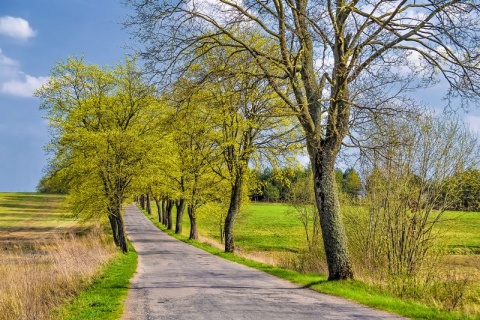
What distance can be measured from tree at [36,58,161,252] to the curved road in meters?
9.47

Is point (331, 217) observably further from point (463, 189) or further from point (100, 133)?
point (100, 133)

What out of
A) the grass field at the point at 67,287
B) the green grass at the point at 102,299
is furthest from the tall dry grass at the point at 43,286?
the green grass at the point at 102,299

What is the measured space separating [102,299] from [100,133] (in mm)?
15427

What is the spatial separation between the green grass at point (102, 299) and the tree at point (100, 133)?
386 inches

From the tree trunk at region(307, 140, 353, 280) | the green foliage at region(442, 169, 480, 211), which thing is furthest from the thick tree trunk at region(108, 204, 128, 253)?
the green foliage at region(442, 169, 480, 211)

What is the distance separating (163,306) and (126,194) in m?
17.6

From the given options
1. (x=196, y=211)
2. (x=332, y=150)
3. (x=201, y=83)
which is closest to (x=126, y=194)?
(x=196, y=211)

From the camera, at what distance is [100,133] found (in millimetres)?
24125

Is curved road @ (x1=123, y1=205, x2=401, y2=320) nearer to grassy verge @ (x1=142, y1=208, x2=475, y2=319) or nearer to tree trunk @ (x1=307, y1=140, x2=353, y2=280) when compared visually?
grassy verge @ (x1=142, y1=208, x2=475, y2=319)

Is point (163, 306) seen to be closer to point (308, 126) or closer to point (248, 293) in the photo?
point (248, 293)

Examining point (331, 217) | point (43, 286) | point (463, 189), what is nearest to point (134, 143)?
point (43, 286)

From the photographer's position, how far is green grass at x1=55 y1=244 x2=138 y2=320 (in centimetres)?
863

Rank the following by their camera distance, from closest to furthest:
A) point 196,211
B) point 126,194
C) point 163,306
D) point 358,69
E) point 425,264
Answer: point 163,306, point 358,69, point 425,264, point 126,194, point 196,211

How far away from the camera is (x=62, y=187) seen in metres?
29.5
